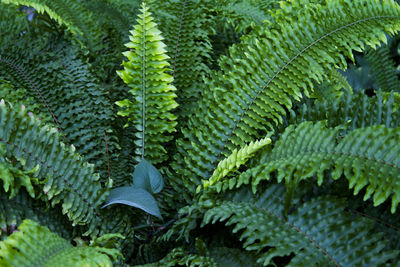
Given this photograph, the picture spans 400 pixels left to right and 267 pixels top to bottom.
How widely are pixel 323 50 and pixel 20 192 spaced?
1283 millimetres

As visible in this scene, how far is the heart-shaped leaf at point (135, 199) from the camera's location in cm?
134

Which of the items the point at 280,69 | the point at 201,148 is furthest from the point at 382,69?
the point at 201,148

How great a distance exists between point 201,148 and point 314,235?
608 mm

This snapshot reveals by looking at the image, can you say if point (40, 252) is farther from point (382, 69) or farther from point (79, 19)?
point (382, 69)

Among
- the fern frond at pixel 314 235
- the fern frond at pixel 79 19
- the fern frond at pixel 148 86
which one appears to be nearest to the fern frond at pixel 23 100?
the fern frond at pixel 148 86

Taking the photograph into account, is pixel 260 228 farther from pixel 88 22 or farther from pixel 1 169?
pixel 88 22

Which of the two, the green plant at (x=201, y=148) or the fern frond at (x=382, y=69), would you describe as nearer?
the green plant at (x=201, y=148)

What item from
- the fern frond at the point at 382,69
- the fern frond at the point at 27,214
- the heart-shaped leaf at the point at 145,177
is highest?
the fern frond at the point at 382,69

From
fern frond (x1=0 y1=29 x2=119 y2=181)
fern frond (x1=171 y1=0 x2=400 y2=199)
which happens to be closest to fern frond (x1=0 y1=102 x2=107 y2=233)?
fern frond (x1=0 y1=29 x2=119 y2=181)

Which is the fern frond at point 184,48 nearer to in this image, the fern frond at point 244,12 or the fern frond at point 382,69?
the fern frond at point 244,12

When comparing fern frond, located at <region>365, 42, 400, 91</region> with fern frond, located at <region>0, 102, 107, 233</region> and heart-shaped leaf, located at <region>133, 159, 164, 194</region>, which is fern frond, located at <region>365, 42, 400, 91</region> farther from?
fern frond, located at <region>0, 102, 107, 233</region>

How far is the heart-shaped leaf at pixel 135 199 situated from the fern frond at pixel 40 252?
0.85 feet

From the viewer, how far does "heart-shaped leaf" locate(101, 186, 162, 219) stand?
4.39 ft

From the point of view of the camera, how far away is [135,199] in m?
Answer: 1.36
